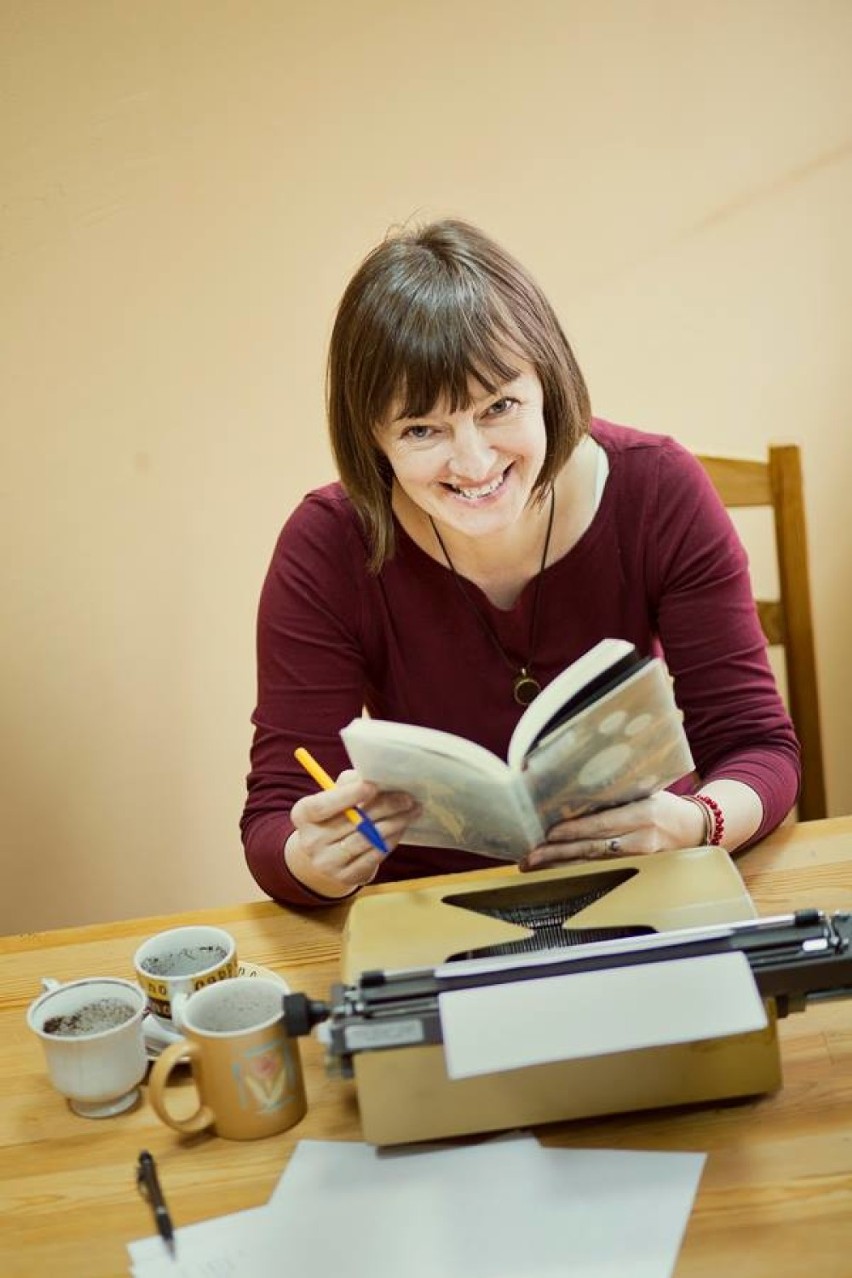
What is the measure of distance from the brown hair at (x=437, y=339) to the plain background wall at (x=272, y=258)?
68 centimetres

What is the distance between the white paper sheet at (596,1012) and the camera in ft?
3.01

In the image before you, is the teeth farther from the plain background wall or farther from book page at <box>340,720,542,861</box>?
the plain background wall

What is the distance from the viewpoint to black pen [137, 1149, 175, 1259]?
3.06 feet

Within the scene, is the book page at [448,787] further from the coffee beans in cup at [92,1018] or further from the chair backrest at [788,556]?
the chair backrest at [788,556]

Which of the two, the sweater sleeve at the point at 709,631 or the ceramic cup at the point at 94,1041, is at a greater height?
the sweater sleeve at the point at 709,631

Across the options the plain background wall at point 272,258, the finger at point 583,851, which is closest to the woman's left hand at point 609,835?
the finger at point 583,851

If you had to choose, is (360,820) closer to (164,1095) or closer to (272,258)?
(164,1095)

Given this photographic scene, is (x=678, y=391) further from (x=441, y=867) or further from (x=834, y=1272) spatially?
(x=834, y=1272)

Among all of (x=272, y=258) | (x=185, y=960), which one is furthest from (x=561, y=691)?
(x=272, y=258)

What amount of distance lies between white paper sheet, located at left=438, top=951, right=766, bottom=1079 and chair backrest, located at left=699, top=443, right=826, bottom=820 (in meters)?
0.88

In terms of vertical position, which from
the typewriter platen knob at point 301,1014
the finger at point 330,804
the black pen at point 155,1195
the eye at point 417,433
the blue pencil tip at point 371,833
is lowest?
the black pen at point 155,1195

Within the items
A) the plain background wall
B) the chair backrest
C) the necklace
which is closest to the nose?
the necklace

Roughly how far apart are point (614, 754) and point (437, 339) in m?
0.45

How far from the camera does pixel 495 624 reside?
158 centimetres
